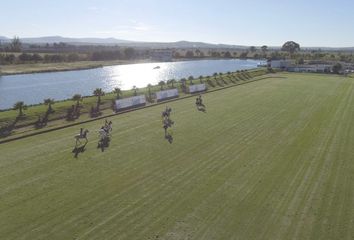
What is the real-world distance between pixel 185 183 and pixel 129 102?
881 inches

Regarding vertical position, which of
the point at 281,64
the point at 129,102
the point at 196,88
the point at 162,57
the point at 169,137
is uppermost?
the point at 129,102

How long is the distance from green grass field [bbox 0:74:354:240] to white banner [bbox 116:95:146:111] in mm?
5481

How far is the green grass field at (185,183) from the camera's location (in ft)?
45.9

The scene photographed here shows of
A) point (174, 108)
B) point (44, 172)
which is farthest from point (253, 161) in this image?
point (174, 108)

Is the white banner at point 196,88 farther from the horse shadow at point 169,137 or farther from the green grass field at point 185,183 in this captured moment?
the horse shadow at point 169,137

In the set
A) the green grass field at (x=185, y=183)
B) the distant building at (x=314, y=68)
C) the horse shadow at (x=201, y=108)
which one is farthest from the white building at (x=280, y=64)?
the green grass field at (x=185, y=183)

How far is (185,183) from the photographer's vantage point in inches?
723

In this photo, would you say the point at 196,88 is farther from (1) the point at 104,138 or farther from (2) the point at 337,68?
(2) the point at 337,68

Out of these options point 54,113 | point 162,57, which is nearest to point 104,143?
point 54,113

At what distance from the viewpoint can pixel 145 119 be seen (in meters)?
33.7

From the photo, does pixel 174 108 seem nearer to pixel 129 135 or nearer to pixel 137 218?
pixel 129 135

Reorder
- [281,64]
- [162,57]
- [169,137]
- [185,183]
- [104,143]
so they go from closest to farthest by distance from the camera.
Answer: [185,183] → [104,143] → [169,137] → [281,64] → [162,57]

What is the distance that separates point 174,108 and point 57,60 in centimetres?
10066

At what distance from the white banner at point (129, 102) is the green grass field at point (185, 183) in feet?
18.0
